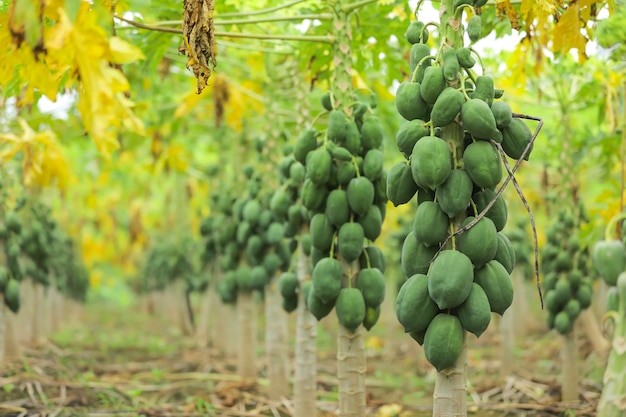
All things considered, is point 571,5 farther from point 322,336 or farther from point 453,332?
point 322,336

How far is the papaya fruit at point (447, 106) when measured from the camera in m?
2.09

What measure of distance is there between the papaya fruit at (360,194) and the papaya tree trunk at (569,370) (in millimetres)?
2019

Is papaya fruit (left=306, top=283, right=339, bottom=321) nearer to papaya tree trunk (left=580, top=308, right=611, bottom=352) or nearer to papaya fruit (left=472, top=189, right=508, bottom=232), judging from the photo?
papaya fruit (left=472, top=189, right=508, bottom=232)

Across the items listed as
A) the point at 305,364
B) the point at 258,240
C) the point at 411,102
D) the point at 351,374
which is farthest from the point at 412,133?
the point at 258,240

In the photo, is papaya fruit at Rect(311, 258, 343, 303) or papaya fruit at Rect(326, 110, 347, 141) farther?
papaya fruit at Rect(326, 110, 347, 141)

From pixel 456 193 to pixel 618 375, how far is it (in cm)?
111

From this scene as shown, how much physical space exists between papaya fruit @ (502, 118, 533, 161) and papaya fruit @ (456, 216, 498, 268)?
10.3 inches

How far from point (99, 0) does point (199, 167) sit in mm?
6178

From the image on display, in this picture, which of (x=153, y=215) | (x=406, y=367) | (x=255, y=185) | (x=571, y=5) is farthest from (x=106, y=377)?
(x=153, y=215)

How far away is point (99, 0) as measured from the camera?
2.02 m

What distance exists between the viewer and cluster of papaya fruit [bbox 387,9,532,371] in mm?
2053

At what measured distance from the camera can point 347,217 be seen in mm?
2807

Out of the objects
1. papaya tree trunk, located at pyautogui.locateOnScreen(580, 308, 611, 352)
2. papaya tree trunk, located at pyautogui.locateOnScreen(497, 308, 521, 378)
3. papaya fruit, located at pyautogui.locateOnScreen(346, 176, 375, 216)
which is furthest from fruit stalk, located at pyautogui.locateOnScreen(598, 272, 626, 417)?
papaya tree trunk, located at pyautogui.locateOnScreen(580, 308, 611, 352)

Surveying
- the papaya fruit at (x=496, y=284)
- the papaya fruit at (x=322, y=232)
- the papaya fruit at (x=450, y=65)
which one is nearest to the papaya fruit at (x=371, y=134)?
the papaya fruit at (x=322, y=232)
